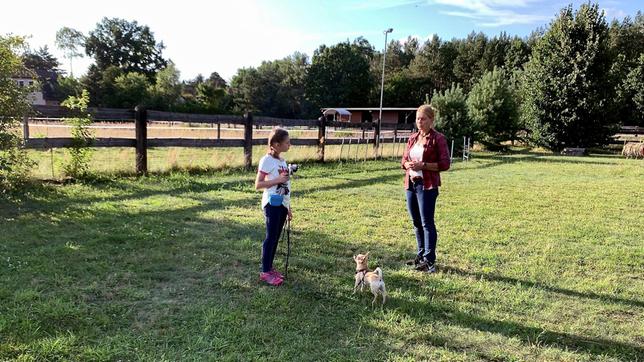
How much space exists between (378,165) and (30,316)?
12.9 metres

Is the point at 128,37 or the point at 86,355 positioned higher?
the point at 128,37

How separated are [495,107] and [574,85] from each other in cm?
455

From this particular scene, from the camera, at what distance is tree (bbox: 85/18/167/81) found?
73500 millimetres

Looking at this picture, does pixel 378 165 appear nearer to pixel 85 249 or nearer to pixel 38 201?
pixel 38 201

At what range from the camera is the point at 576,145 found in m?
26.5

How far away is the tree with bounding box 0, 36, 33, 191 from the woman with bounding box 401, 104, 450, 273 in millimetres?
6098

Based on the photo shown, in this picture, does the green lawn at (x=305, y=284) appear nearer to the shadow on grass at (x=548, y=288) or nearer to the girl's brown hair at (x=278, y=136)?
the shadow on grass at (x=548, y=288)

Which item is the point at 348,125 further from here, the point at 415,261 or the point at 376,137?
the point at 415,261

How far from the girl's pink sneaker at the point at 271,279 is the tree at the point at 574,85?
26.6 m

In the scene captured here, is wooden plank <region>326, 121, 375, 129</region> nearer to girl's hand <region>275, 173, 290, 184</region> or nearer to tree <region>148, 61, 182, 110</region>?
girl's hand <region>275, 173, 290, 184</region>

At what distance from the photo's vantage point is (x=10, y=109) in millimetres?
6906

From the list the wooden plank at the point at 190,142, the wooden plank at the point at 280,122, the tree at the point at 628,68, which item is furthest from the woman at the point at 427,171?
the tree at the point at 628,68

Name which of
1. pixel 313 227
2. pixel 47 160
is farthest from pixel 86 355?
pixel 47 160

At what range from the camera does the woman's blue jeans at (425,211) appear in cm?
450
